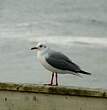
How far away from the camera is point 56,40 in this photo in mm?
18172

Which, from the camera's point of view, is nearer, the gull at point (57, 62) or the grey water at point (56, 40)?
the gull at point (57, 62)

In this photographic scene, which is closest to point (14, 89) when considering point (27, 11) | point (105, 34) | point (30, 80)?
point (30, 80)

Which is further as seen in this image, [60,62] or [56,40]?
[56,40]

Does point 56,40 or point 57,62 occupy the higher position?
point 57,62

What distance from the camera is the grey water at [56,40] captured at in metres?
11.8

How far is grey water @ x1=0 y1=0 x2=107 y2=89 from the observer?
463 inches

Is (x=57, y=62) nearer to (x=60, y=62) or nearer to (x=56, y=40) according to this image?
(x=60, y=62)

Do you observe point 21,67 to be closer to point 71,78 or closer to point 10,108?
point 71,78

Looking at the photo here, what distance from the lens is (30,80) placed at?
1127cm

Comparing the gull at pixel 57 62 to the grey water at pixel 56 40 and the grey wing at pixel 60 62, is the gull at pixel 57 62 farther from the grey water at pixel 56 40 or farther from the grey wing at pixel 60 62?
the grey water at pixel 56 40

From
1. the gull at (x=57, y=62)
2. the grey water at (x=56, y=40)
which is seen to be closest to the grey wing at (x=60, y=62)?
the gull at (x=57, y=62)

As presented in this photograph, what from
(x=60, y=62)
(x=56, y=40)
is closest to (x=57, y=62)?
(x=60, y=62)

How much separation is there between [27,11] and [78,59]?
57.1 feet

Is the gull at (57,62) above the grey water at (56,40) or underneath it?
above
